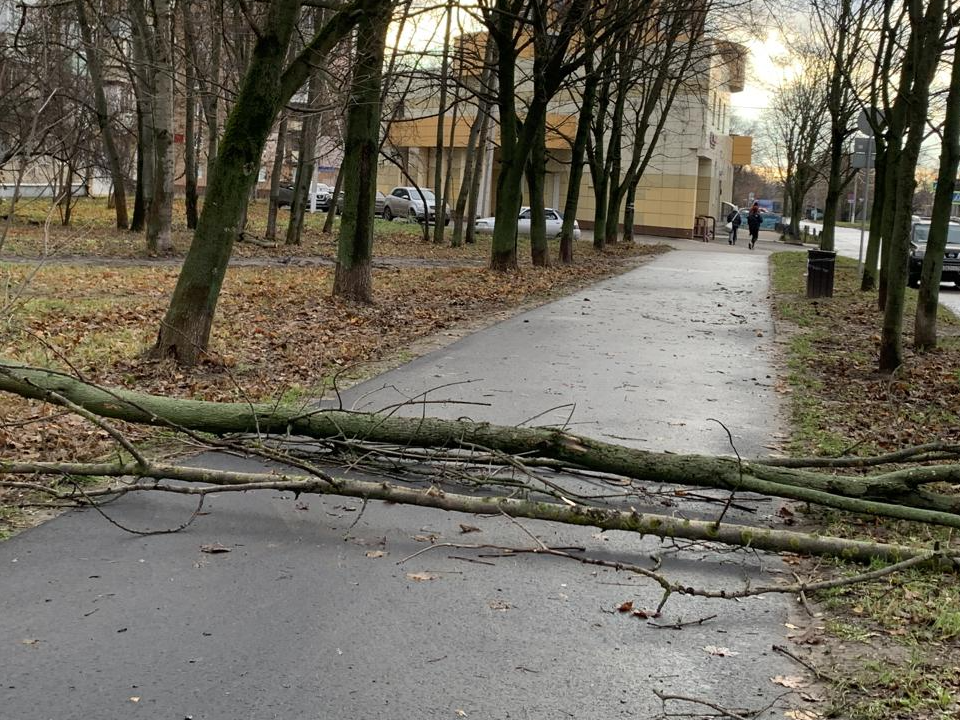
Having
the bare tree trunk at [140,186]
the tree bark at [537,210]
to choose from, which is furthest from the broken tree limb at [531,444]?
the bare tree trunk at [140,186]

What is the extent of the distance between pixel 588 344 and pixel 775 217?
75012mm

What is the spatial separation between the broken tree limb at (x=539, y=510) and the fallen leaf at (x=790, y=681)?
3.92 ft

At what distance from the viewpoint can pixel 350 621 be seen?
4367mm

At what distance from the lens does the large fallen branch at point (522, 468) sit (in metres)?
5.19

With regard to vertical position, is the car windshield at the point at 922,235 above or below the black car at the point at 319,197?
below

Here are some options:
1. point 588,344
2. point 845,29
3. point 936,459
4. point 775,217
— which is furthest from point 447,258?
point 775,217

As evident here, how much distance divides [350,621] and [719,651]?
151cm

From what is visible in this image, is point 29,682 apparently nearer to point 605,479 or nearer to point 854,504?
point 605,479

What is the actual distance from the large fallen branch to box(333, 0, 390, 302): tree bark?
821 centimetres

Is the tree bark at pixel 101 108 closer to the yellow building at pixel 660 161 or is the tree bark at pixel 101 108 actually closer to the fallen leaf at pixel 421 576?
the yellow building at pixel 660 161

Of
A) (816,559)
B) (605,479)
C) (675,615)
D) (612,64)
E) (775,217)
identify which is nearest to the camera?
(675,615)

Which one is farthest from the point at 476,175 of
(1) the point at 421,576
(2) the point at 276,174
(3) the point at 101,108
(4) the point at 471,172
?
(1) the point at 421,576

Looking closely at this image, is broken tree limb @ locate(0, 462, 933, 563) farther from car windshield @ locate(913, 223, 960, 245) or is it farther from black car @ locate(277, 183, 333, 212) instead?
black car @ locate(277, 183, 333, 212)

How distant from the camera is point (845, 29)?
21.5 metres
